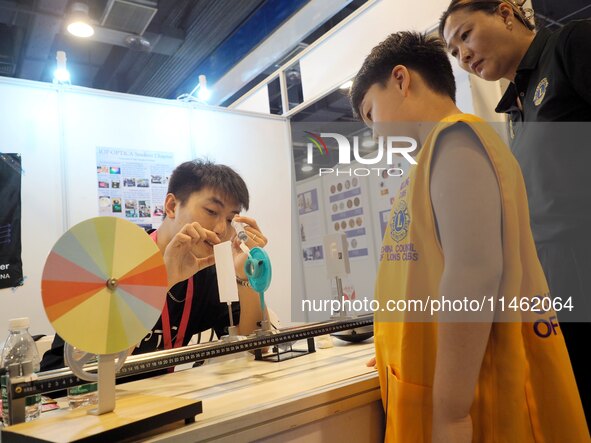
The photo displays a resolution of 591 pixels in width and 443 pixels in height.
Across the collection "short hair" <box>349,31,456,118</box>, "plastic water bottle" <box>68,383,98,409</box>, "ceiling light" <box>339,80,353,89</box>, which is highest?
"ceiling light" <box>339,80,353,89</box>

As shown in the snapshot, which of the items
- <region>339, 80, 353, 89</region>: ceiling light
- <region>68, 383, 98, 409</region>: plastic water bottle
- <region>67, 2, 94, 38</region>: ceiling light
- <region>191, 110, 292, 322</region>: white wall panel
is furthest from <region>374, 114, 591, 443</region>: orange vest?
<region>67, 2, 94, 38</region>: ceiling light

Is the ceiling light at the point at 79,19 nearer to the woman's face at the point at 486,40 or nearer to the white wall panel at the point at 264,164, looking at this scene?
the white wall panel at the point at 264,164

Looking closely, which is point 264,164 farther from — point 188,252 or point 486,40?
point 486,40

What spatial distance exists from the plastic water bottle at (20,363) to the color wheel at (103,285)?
0.21 meters

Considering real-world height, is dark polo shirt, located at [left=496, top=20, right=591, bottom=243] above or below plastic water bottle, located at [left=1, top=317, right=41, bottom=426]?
above

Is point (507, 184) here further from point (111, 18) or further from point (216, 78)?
point (216, 78)

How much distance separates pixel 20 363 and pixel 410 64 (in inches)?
39.7

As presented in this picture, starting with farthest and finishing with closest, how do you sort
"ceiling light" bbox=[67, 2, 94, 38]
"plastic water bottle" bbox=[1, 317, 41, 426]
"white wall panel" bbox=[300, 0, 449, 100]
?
"ceiling light" bbox=[67, 2, 94, 38], "white wall panel" bbox=[300, 0, 449, 100], "plastic water bottle" bbox=[1, 317, 41, 426]

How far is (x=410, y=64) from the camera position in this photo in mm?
1024

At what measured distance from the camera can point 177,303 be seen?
182 centimetres

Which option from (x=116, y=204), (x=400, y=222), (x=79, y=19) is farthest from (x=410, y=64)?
(x=79, y=19)

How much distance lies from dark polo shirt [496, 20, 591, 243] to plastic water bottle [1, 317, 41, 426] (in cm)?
118

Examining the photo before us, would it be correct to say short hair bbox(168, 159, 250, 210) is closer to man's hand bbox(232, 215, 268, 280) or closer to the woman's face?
man's hand bbox(232, 215, 268, 280)

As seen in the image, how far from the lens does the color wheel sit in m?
0.73
